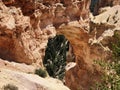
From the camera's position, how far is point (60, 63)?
43.7 m

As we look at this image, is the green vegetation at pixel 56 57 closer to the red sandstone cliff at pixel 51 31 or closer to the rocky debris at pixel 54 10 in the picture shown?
the red sandstone cliff at pixel 51 31

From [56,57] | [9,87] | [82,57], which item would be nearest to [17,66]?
[9,87]

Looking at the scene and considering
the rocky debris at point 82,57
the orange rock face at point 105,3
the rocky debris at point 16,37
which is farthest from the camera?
the orange rock face at point 105,3

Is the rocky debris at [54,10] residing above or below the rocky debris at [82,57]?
above

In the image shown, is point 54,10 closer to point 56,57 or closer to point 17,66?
point 17,66

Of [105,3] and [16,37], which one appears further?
[105,3]

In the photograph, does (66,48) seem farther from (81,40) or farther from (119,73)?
(119,73)

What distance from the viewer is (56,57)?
43.8m

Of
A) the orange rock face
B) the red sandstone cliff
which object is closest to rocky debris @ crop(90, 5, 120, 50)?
the red sandstone cliff

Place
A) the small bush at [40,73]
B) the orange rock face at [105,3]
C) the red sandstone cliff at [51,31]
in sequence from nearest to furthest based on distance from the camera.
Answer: the small bush at [40,73]
the red sandstone cliff at [51,31]
the orange rock face at [105,3]

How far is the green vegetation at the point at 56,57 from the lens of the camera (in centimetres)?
4188

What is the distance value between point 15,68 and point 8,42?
7.24 ft

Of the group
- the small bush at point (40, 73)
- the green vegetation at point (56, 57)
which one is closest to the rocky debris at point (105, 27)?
the green vegetation at point (56, 57)

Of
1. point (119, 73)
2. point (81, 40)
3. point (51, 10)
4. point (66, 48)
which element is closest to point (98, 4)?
point (66, 48)
